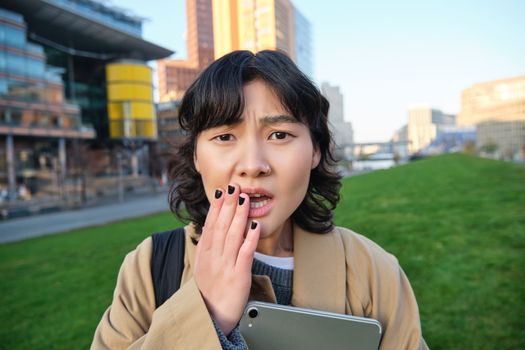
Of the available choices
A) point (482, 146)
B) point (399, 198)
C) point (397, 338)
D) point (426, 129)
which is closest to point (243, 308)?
point (397, 338)

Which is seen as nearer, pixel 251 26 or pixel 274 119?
pixel 274 119

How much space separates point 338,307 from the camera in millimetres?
1421

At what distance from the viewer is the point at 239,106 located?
1357 mm

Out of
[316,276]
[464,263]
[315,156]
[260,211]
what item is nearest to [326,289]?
[316,276]

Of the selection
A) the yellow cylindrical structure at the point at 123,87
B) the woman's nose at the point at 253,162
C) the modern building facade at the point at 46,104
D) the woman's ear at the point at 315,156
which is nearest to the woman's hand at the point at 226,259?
the woman's nose at the point at 253,162

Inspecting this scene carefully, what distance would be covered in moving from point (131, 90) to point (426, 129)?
108ft

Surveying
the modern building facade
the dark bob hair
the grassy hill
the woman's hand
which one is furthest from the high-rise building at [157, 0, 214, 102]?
the modern building facade

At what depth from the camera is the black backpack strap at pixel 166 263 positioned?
1.46m

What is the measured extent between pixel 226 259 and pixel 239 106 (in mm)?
547

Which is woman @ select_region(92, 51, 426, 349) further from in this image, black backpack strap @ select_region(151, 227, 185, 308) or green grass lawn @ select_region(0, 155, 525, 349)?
green grass lawn @ select_region(0, 155, 525, 349)

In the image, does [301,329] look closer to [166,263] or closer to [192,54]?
[166,263]

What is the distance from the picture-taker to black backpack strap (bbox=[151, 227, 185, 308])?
4.79 feet

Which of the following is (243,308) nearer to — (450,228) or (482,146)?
(450,228)

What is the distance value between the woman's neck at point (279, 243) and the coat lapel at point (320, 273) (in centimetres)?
9
